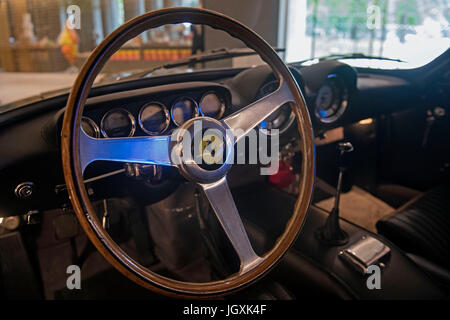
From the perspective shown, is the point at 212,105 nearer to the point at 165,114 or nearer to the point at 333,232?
the point at 165,114

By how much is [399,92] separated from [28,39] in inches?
164

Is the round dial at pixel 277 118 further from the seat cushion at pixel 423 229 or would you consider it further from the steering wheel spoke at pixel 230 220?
the seat cushion at pixel 423 229

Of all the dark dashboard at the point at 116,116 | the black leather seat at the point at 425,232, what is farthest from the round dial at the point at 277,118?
the black leather seat at the point at 425,232

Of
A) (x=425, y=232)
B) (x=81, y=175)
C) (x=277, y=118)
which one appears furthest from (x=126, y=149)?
(x=425, y=232)

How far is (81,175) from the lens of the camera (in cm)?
70

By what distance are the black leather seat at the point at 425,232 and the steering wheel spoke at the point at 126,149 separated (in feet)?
3.83

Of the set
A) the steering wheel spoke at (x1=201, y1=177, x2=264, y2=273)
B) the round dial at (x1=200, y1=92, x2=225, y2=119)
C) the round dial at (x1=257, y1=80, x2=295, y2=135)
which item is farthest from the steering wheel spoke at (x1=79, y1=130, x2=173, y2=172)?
the round dial at (x1=257, y1=80, x2=295, y2=135)

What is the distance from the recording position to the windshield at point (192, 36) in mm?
1839

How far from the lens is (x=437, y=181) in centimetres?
201

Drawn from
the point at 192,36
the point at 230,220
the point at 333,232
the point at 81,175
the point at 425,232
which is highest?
the point at 192,36

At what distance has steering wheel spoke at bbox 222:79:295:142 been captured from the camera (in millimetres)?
920

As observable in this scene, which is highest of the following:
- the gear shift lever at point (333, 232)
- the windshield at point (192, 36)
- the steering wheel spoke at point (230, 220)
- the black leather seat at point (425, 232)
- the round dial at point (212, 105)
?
the windshield at point (192, 36)

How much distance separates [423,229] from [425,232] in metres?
0.02

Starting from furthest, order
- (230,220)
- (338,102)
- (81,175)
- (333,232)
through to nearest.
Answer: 1. (338,102)
2. (333,232)
3. (230,220)
4. (81,175)
